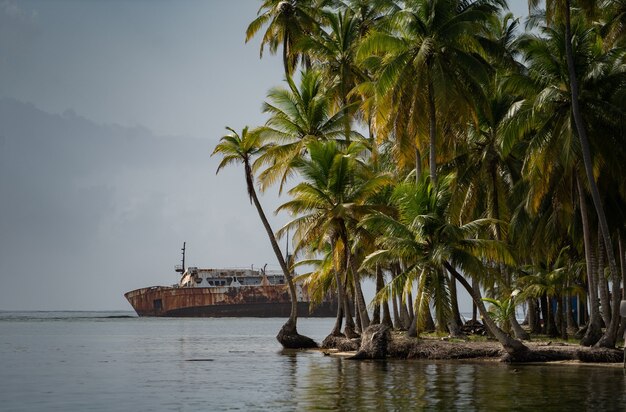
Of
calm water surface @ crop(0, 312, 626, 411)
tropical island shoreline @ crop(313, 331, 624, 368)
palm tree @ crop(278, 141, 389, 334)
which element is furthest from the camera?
palm tree @ crop(278, 141, 389, 334)

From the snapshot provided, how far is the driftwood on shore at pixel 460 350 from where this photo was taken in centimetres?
3284

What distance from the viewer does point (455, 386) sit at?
26266mm

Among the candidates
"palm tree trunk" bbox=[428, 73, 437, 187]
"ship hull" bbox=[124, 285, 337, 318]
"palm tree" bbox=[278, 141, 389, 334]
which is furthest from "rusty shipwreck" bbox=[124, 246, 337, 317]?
"palm tree trunk" bbox=[428, 73, 437, 187]

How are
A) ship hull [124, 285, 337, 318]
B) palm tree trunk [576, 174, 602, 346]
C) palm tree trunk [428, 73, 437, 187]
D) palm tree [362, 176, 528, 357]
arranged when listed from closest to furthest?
palm tree [362, 176, 528, 357] < palm tree trunk [576, 174, 602, 346] < palm tree trunk [428, 73, 437, 187] < ship hull [124, 285, 337, 318]

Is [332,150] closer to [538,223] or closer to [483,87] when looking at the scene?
[483,87]

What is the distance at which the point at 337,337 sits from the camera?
48031mm

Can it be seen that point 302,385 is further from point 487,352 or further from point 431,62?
point 431,62

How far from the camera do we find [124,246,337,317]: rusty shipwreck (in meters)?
138

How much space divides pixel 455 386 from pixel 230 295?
11262 cm

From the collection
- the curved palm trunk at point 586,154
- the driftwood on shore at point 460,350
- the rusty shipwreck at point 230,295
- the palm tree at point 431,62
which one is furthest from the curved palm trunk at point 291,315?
the rusty shipwreck at point 230,295

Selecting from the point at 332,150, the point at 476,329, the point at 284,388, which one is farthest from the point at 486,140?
the point at 284,388

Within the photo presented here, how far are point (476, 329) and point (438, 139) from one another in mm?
12702

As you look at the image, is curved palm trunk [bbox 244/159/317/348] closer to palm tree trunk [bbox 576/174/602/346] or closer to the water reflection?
the water reflection

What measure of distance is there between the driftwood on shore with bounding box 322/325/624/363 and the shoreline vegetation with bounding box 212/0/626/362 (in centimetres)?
7
